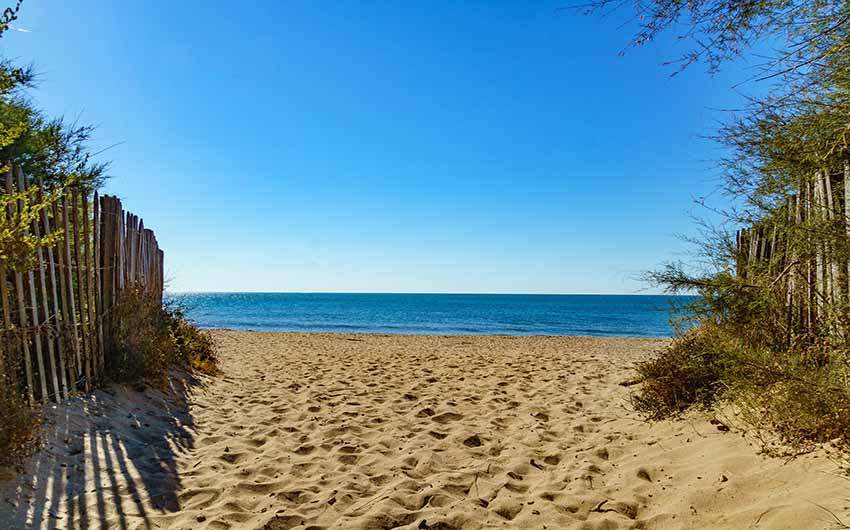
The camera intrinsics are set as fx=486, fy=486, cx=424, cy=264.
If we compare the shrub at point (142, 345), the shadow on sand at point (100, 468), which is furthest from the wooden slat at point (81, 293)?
the shrub at point (142, 345)

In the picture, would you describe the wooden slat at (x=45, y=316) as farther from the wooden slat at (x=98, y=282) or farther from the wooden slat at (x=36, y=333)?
the wooden slat at (x=98, y=282)

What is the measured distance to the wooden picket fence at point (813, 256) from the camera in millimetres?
3199

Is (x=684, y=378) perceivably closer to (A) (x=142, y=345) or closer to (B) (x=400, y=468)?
(B) (x=400, y=468)

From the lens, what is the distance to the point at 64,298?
4348 mm

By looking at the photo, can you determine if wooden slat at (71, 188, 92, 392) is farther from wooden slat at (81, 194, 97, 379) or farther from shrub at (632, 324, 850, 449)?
shrub at (632, 324, 850, 449)

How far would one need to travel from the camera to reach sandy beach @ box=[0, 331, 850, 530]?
2730 millimetres

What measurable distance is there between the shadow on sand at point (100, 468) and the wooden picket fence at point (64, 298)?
296 mm

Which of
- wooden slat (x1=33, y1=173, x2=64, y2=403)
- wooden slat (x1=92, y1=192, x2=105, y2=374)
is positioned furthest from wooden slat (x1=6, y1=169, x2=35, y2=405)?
wooden slat (x1=92, y1=192, x2=105, y2=374)

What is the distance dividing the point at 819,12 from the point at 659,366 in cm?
333

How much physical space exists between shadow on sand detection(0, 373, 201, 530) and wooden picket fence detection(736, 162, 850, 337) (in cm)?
445

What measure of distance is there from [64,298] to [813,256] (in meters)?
6.16

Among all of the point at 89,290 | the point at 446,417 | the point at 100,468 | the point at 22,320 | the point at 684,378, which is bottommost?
the point at 446,417

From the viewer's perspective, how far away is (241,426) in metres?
4.73

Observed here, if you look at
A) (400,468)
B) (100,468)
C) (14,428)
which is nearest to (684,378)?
(400,468)
